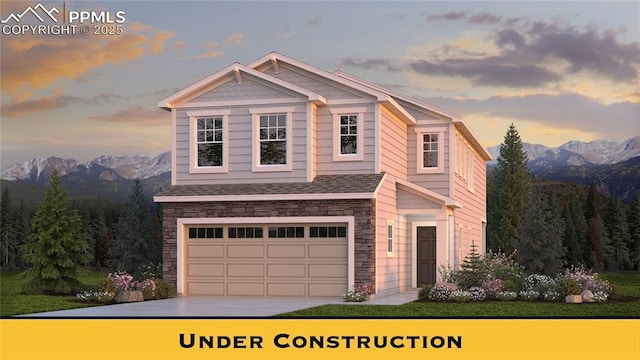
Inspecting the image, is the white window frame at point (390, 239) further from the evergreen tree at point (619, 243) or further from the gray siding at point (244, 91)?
the evergreen tree at point (619, 243)

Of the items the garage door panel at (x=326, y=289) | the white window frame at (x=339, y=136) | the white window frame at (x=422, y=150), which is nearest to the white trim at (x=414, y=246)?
the white window frame at (x=422, y=150)

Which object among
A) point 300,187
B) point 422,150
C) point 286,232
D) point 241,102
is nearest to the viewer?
point 300,187

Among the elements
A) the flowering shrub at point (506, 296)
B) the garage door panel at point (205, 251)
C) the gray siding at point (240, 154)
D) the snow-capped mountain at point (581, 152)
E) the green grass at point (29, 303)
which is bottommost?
the green grass at point (29, 303)

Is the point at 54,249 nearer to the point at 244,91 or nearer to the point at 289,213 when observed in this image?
the point at 244,91

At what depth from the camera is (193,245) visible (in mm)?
26297

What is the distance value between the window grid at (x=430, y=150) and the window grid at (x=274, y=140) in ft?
22.0

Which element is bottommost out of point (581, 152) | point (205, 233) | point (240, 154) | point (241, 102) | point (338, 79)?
point (205, 233)

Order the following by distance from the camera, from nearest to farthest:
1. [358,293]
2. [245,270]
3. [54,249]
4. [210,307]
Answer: [210,307]
[358,293]
[245,270]
[54,249]

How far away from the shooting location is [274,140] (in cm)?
2611

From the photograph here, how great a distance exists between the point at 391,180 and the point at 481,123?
1565cm

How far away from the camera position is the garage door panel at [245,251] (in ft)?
84.2

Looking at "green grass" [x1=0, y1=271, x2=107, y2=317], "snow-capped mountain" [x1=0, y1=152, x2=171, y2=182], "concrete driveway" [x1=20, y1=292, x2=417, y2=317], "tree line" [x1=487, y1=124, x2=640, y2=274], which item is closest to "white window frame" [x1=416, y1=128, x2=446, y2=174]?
"concrete driveway" [x1=20, y1=292, x2=417, y2=317]

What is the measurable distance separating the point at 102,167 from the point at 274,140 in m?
29.9

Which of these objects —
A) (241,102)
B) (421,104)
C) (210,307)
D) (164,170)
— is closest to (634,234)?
(164,170)
